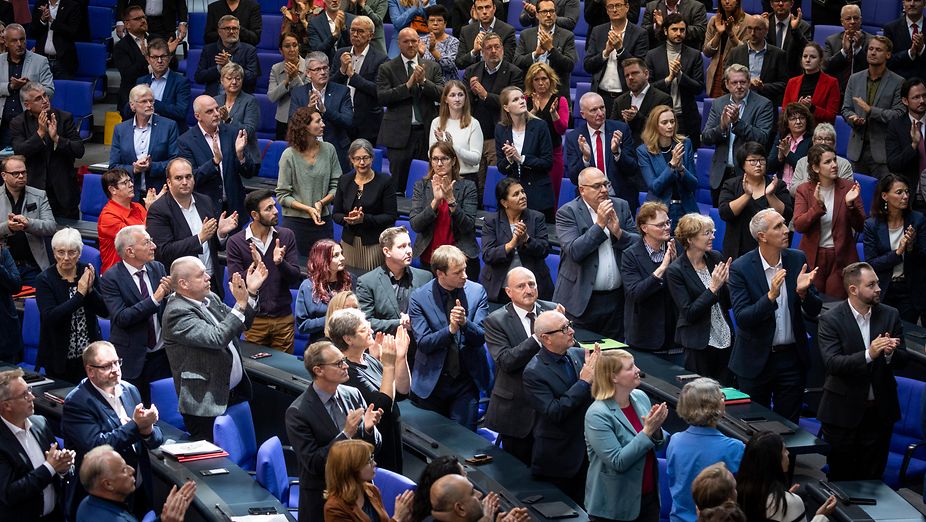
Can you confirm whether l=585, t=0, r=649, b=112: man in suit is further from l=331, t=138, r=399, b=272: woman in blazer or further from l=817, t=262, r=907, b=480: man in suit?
l=817, t=262, r=907, b=480: man in suit

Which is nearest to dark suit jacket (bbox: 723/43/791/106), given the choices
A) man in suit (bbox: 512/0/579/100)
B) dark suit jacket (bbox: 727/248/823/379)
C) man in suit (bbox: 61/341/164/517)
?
man in suit (bbox: 512/0/579/100)

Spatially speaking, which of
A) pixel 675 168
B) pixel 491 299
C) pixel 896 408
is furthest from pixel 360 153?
pixel 896 408

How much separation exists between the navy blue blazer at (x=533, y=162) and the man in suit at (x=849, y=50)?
277 centimetres

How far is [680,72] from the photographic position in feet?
34.2

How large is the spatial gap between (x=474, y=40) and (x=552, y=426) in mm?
5652

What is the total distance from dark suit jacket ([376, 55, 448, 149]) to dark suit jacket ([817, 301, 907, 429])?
4.45 m

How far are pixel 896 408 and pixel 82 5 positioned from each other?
30.7ft

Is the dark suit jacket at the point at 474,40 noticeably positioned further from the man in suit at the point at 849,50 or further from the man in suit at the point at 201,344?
the man in suit at the point at 201,344

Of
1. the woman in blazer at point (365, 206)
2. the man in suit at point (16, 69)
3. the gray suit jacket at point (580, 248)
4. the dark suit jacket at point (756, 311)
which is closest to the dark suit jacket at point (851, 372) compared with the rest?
the dark suit jacket at point (756, 311)

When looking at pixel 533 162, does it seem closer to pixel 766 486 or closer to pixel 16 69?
pixel 766 486

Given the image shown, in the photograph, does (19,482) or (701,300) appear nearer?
(19,482)

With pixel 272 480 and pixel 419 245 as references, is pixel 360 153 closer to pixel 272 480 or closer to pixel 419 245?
pixel 419 245

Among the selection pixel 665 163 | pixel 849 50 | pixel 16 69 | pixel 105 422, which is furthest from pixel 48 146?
pixel 849 50

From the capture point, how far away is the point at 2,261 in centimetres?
841
